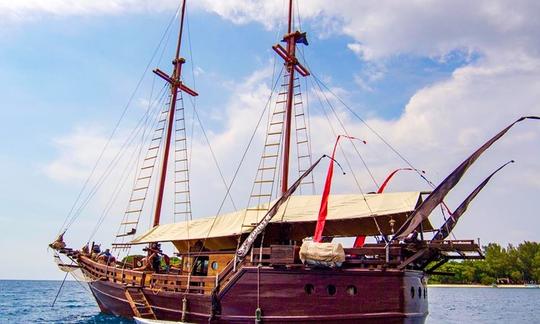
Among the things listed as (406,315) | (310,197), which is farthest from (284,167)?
(406,315)

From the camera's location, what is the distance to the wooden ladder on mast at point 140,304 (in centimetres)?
1856

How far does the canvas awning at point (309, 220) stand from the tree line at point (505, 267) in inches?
3472

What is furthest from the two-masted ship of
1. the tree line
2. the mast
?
the tree line

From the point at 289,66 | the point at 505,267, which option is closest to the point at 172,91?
the point at 289,66

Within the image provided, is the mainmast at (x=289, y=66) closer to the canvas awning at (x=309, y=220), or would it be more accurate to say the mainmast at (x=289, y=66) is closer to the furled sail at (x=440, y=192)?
the canvas awning at (x=309, y=220)

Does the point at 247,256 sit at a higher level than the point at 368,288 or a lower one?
higher

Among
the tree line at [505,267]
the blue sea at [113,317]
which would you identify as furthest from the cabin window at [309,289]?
the tree line at [505,267]

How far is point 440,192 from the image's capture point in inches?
550

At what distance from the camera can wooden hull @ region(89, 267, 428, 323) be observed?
13422 millimetres

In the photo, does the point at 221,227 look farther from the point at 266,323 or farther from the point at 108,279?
the point at 108,279

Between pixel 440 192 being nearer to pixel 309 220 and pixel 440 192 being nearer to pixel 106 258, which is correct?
pixel 309 220

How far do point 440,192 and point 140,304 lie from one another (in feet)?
42.1

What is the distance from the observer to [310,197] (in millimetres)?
17656

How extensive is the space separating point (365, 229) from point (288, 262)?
413 centimetres
